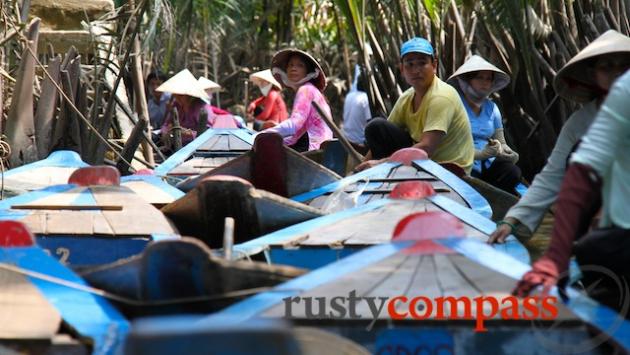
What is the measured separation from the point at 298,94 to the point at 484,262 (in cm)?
495

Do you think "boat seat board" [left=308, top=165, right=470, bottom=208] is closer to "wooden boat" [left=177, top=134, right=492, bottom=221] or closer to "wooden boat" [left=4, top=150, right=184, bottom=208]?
"wooden boat" [left=177, top=134, right=492, bottom=221]

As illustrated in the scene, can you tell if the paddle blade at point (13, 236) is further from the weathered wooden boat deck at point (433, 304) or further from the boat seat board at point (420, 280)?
the boat seat board at point (420, 280)

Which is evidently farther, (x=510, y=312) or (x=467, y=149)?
(x=467, y=149)

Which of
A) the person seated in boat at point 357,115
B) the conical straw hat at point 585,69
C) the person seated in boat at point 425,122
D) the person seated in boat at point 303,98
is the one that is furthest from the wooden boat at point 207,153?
the conical straw hat at point 585,69

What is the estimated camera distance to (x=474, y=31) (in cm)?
1132

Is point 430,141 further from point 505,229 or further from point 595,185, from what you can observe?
point 595,185

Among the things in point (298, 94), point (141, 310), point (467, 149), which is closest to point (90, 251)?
point (141, 310)

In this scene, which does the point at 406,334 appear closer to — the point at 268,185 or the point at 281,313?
the point at 281,313

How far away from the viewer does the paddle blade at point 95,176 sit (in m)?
6.05

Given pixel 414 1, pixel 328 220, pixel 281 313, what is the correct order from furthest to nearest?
pixel 414 1 → pixel 328 220 → pixel 281 313

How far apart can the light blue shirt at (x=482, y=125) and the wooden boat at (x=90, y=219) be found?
113 inches

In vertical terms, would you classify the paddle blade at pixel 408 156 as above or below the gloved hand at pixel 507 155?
above

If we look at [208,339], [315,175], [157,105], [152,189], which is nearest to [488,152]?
[315,175]

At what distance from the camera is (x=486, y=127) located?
8.36m
